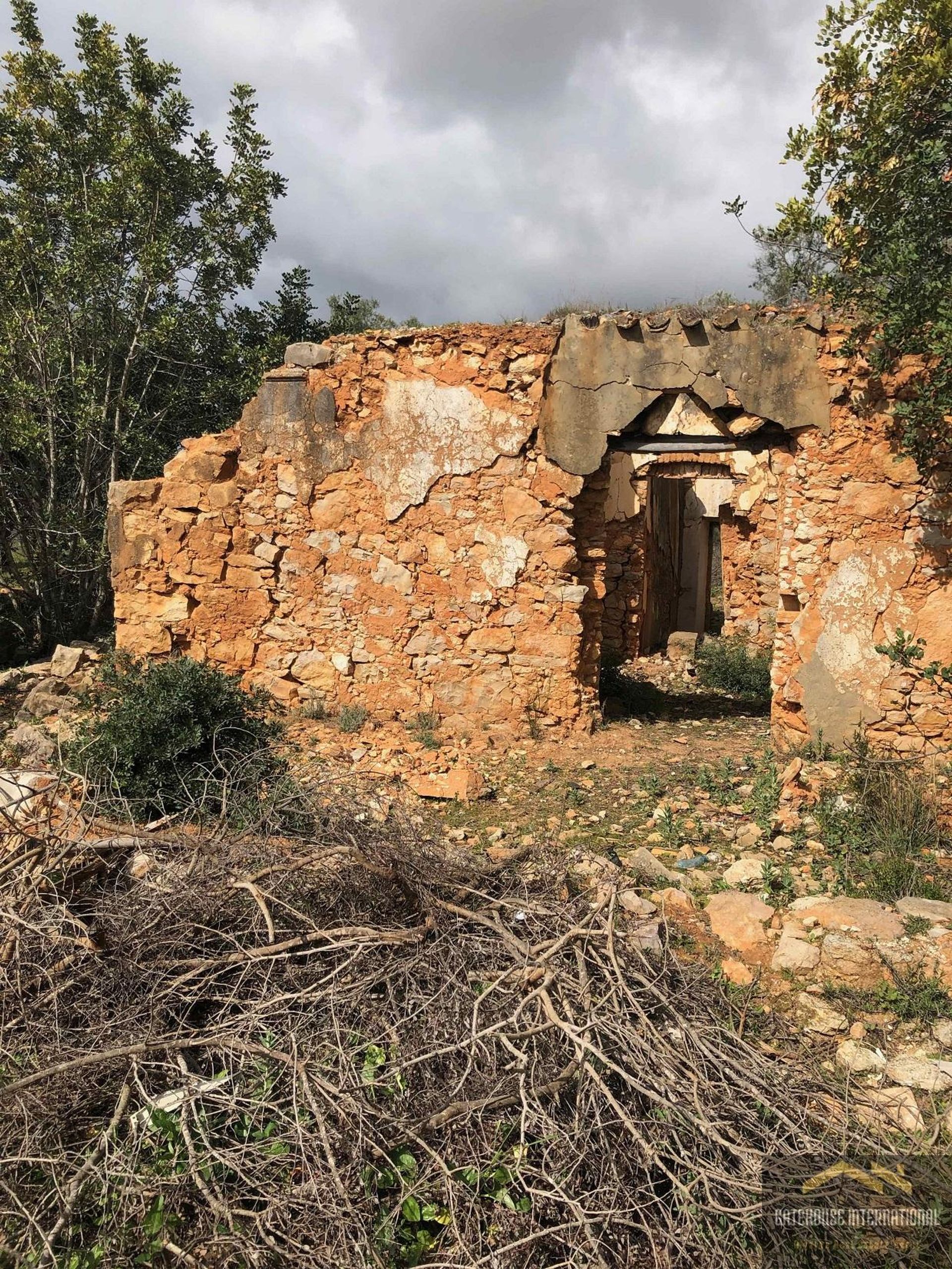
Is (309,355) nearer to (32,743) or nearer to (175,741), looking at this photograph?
(175,741)

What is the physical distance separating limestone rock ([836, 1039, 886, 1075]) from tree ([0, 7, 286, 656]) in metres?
8.55

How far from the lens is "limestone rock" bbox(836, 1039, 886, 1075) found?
312 centimetres

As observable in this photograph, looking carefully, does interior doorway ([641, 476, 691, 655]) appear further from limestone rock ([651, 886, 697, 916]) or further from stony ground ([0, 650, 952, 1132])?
limestone rock ([651, 886, 697, 916])

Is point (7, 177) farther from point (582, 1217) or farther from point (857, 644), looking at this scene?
point (582, 1217)

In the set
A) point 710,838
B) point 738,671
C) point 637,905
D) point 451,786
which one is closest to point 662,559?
point 738,671

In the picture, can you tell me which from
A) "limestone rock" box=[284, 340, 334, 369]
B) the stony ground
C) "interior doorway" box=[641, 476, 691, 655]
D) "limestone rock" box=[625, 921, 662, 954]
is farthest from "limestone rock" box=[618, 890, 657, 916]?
"interior doorway" box=[641, 476, 691, 655]

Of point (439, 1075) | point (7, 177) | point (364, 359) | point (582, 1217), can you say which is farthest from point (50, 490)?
point (582, 1217)

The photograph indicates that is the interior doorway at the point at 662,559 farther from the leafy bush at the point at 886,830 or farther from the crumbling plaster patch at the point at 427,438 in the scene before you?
the leafy bush at the point at 886,830

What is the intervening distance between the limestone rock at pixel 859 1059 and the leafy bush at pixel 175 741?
3.11 m

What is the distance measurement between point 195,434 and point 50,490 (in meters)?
1.89

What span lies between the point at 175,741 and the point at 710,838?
138 inches

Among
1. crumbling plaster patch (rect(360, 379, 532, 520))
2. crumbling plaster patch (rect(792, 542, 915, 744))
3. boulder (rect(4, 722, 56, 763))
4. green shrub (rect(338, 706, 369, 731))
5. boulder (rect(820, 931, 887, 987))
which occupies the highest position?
crumbling plaster patch (rect(360, 379, 532, 520))

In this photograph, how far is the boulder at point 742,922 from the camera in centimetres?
392

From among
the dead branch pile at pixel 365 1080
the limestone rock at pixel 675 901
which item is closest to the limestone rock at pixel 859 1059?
the dead branch pile at pixel 365 1080
